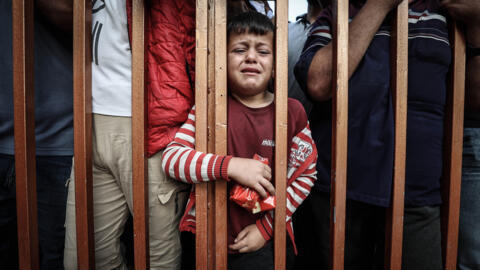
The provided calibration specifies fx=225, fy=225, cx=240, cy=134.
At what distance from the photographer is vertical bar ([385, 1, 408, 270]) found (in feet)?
2.81

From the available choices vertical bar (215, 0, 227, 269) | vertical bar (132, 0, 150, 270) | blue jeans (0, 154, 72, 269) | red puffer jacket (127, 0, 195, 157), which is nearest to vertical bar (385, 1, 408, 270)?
vertical bar (215, 0, 227, 269)

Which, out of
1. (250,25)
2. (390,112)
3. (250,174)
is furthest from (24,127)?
(390,112)

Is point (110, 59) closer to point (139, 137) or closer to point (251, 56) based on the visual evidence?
point (139, 137)

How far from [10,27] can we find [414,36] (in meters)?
1.78

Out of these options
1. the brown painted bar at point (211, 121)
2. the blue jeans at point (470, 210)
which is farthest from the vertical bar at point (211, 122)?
the blue jeans at point (470, 210)

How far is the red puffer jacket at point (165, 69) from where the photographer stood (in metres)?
0.90

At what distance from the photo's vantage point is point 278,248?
856mm

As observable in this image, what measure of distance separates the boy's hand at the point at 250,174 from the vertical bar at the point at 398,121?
51cm

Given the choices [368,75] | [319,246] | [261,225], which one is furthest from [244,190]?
[368,75]

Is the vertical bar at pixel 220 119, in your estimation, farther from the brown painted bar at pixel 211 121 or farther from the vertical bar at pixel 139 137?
the vertical bar at pixel 139 137

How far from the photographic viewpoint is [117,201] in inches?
39.4

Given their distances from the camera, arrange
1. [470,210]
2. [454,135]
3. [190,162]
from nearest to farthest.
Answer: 1. [190,162]
2. [454,135]
3. [470,210]

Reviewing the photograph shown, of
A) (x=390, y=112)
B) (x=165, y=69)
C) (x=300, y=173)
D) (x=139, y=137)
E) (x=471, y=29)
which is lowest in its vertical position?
(x=300, y=173)

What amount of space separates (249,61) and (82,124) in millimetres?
695
